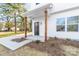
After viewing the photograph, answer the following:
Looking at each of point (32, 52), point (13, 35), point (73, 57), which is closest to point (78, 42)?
point (73, 57)

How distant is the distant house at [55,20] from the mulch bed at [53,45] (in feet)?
0.43

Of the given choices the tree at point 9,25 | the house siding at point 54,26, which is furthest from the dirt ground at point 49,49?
the tree at point 9,25

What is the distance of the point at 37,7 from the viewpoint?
3.72 metres

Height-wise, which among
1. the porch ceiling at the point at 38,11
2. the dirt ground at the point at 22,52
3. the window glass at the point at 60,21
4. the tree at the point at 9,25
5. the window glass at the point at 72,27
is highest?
the porch ceiling at the point at 38,11

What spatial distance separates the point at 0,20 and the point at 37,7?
1058mm

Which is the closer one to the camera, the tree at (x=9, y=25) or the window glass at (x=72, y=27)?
the window glass at (x=72, y=27)

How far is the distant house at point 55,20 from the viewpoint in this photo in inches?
141

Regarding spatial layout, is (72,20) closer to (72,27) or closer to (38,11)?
(72,27)

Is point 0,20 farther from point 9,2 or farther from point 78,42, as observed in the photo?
point 78,42

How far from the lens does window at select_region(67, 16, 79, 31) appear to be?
11.8ft

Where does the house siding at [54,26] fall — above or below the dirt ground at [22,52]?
above

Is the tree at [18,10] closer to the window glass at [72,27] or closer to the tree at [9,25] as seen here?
the tree at [9,25]

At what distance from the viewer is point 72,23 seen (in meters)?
3.64

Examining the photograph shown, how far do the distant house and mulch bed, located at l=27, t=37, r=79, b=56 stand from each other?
13 cm
